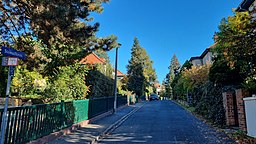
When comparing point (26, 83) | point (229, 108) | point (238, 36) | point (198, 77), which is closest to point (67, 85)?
point (26, 83)

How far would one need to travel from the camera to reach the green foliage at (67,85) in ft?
53.2

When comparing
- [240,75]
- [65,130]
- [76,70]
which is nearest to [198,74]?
[240,75]

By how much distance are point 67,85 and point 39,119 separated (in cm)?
1035

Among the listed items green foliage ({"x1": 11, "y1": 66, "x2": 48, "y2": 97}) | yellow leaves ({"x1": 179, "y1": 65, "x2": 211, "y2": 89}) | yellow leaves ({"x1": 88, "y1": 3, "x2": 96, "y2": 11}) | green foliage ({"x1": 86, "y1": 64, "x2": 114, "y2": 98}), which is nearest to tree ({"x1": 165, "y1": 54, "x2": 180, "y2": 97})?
yellow leaves ({"x1": 179, "y1": 65, "x2": 211, "y2": 89})

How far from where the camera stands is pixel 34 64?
8422mm

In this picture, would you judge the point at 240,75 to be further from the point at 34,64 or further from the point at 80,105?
the point at 34,64

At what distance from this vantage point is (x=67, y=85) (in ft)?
57.3

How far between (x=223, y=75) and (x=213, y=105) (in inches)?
90.5

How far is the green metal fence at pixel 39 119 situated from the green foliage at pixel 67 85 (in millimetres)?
5008

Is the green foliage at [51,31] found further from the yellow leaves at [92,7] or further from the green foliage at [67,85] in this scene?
the green foliage at [67,85]

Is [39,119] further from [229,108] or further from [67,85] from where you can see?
[67,85]

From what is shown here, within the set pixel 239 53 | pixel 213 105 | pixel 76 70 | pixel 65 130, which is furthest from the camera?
pixel 76 70

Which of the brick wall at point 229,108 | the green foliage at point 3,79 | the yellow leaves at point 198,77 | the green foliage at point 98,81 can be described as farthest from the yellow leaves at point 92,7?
the yellow leaves at point 198,77

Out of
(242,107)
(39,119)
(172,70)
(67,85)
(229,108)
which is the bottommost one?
(39,119)
